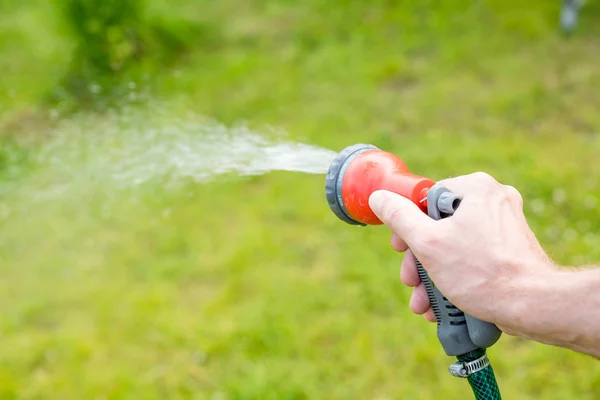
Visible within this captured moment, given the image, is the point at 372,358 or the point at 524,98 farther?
the point at 524,98

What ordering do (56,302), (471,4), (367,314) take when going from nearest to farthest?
Result: (367,314), (56,302), (471,4)

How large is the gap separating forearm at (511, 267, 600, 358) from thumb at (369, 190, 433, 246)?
25 cm

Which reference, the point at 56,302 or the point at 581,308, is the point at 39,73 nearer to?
the point at 56,302

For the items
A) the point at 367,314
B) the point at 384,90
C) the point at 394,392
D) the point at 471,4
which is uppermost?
the point at 471,4

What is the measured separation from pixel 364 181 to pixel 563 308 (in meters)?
0.56

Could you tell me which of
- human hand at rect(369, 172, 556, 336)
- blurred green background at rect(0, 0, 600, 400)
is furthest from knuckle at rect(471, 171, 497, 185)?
blurred green background at rect(0, 0, 600, 400)

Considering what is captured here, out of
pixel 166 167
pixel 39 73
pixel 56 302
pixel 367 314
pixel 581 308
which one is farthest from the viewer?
pixel 39 73

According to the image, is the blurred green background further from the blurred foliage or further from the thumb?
the thumb

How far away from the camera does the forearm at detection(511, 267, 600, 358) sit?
126 centimetres

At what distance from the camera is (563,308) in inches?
50.1

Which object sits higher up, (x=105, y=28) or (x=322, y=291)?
(x=105, y=28)

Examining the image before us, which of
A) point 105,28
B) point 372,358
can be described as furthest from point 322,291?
point 105,28

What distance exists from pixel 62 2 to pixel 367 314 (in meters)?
3.50

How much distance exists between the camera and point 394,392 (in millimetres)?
2781
